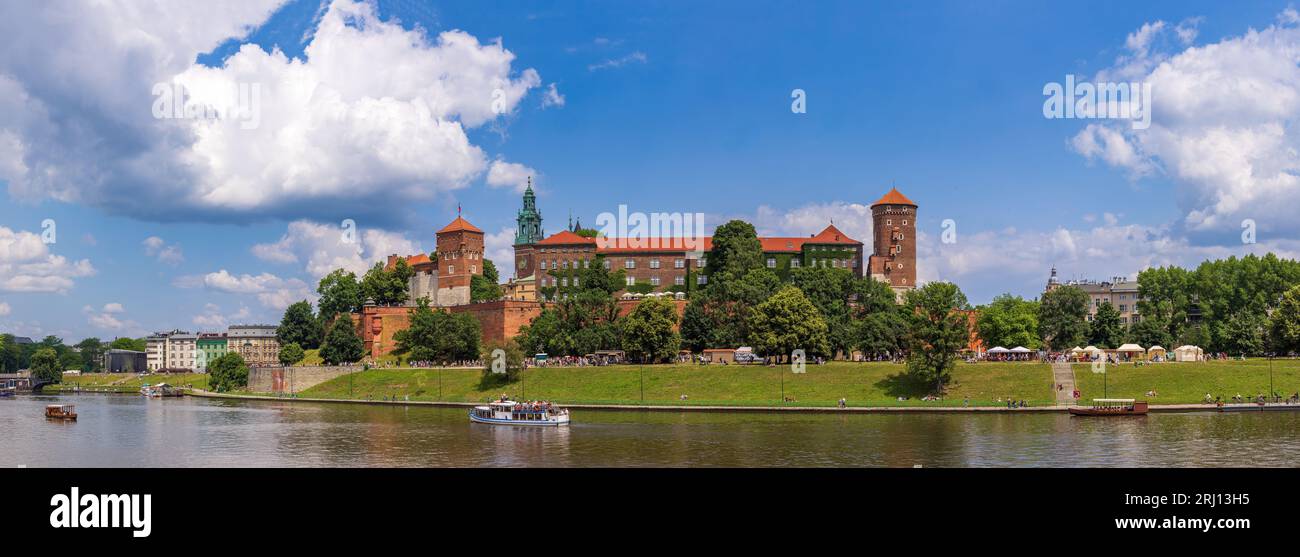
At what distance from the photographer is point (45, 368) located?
114m

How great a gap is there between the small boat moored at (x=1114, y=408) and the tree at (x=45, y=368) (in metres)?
→ 113

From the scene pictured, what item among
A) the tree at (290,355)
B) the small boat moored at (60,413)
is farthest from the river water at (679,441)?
the tree at (290,355)

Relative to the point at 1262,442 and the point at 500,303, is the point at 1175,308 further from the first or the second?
the point at 500,303

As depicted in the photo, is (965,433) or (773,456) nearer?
(773,456)

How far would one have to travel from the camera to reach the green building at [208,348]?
512 ft

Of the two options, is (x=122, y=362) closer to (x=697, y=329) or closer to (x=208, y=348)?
(x=208, y=348)

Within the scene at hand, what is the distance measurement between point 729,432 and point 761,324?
81.0 ft

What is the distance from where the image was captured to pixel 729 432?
42156 mm

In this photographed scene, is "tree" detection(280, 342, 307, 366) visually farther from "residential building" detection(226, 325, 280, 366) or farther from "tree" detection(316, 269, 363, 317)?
"residential building" detection(226, 325, 280, 366)

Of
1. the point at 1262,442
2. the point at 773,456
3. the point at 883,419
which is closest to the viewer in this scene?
the point at 773,456
